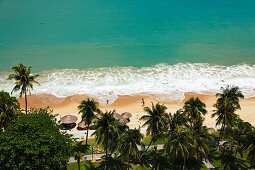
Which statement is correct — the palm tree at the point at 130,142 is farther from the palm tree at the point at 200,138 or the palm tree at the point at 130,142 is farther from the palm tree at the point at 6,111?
the palm tree at the point at 6,111

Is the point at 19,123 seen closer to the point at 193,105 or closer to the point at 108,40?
the point at 193,105

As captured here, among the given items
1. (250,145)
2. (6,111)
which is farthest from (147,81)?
(6,111)

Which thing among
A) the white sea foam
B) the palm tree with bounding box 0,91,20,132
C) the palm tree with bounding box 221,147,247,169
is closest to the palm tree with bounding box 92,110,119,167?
the palm tree with bounding box 0,91,20,132

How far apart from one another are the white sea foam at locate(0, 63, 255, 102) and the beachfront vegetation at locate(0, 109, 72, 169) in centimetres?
3512

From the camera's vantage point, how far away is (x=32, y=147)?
27.0 m

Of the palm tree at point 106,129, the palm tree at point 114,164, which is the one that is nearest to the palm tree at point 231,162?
the palm tree at point 114,164

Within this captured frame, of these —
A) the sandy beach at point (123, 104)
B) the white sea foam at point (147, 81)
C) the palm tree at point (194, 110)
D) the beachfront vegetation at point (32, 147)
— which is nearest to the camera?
the beachfront vegetation at point (32, 147)

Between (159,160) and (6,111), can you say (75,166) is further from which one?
(159,160)

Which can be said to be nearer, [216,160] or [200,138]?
[200,138]

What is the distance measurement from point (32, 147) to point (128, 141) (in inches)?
525

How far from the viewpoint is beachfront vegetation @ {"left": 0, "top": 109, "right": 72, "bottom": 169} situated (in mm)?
26391

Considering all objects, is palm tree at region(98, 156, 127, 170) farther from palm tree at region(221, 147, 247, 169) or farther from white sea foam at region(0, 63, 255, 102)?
white sea foam at region(0, 63, 255, 102)

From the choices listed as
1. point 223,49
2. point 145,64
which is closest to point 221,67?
point 223,49

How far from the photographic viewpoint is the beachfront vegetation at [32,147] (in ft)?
86.6
